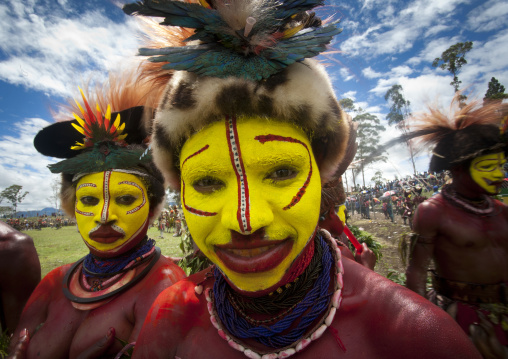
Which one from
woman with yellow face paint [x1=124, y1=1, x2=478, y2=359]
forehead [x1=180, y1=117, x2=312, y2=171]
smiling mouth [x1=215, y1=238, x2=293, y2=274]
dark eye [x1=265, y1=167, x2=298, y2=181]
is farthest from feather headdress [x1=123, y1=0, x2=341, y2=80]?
smiling mouth [x1=215, y1=238, x2=293, y2=274]

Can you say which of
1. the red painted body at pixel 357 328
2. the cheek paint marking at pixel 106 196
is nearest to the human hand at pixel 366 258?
the red painted body at pixel 357 328

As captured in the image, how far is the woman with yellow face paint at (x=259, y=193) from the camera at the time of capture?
1.21 metres

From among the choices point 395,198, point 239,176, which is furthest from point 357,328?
point 395,198

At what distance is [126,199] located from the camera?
8.54 ft

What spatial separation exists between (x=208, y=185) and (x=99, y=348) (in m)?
1.70

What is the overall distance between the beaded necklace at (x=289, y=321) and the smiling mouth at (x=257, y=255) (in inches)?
10.8

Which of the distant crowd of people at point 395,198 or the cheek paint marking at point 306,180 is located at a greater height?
the cheek paint marking at point 306,180

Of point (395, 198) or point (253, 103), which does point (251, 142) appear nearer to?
point (253, 103)

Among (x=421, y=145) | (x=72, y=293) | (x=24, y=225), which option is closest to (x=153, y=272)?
(x=72, y=293)

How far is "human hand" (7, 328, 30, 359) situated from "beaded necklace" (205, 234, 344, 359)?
201 centimetres

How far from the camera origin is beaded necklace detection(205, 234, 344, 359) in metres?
1.21

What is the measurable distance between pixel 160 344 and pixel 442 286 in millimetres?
3334

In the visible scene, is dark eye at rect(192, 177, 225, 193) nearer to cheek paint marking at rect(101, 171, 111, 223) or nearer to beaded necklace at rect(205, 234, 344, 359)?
beaded necklace at rect(205, 234, 344, 359)

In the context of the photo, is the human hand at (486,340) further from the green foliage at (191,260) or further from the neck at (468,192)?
the green foliage at (191,260)
